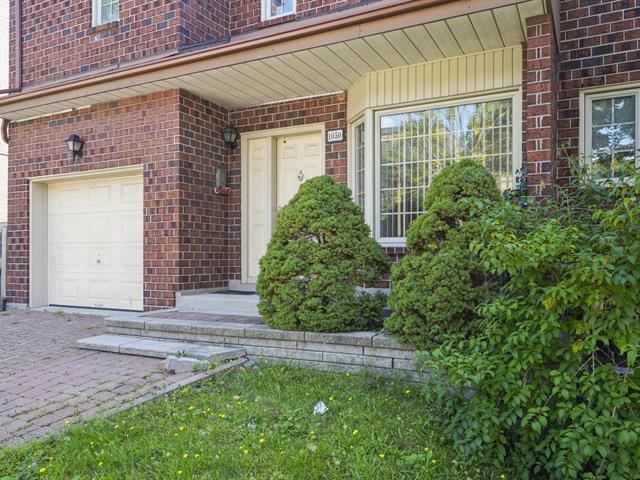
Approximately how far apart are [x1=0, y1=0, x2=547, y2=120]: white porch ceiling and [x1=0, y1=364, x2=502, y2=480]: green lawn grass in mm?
3321

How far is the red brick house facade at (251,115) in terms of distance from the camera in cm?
508

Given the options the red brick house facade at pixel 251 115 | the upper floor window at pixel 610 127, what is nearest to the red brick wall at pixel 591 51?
the red brick house facade at pixel 251 115

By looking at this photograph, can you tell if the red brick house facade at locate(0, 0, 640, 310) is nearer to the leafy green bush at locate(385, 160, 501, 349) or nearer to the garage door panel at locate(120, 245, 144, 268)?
the garage door panel at locate(120, 245, 144, 268)

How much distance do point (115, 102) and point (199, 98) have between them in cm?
128

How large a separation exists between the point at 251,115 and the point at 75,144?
104 inches

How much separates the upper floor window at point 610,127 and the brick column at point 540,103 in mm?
1106

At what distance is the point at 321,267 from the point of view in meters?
4.37

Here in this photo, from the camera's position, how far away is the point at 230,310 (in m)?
6.09

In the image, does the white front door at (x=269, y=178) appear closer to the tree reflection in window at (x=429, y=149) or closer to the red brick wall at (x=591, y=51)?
the tree reflection in window at (x=429, y=149)

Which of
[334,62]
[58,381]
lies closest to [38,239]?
[58,381]

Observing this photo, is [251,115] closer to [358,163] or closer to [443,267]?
[358,163]

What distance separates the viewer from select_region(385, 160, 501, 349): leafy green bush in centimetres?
364

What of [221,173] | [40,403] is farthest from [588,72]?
[40,403]

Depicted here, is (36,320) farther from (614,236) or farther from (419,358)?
(614,236)
